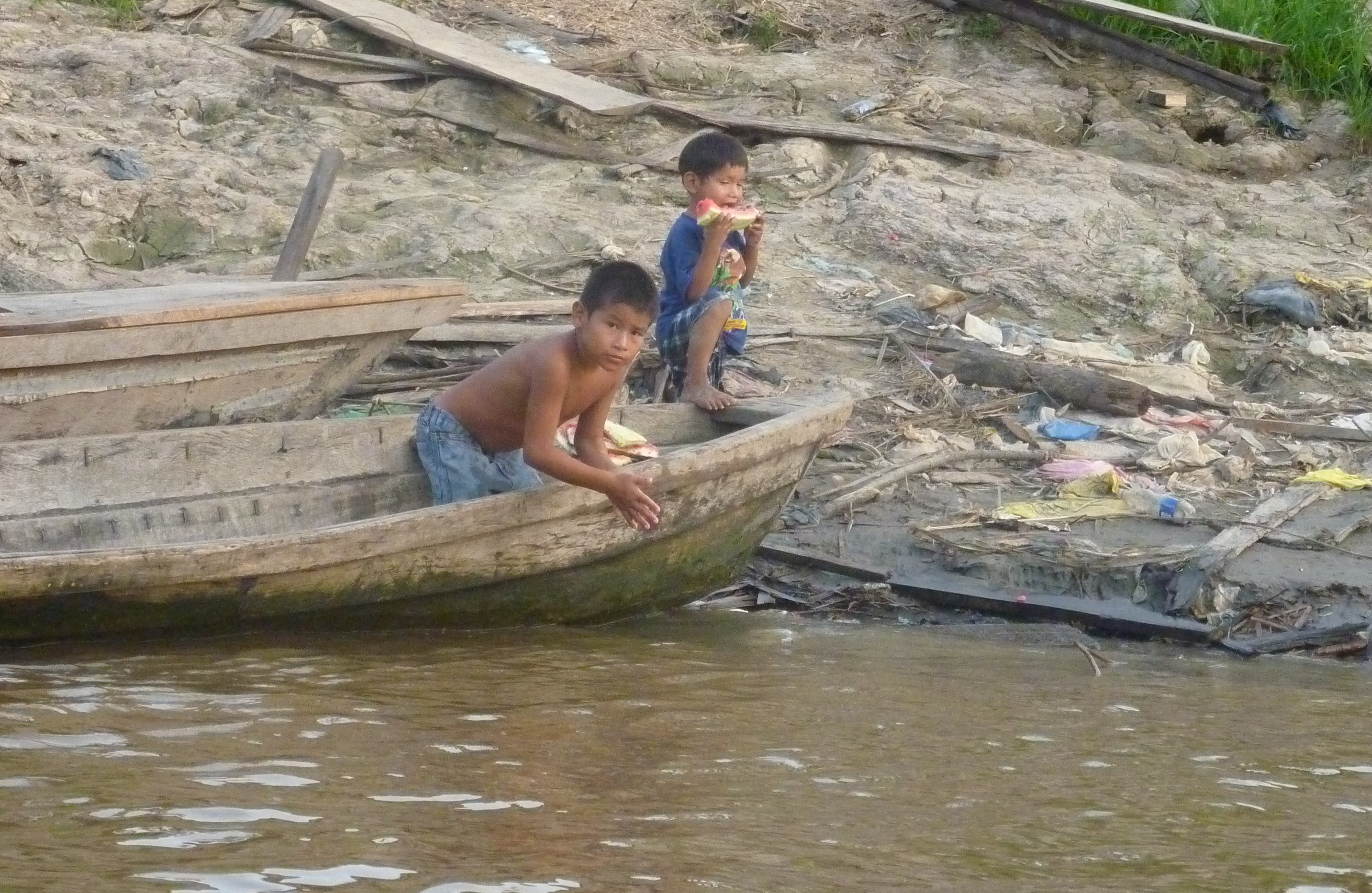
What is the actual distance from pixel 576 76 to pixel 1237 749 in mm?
6183

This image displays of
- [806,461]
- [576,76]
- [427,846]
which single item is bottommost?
[427,846]

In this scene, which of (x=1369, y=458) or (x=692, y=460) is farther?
(x=1369, y=458)

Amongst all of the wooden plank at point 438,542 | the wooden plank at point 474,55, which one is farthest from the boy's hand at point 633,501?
the wooden plank at point 474,55

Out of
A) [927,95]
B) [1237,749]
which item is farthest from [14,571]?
[927,95]

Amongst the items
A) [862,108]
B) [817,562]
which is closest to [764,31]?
[862,108]

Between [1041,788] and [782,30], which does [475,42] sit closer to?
[782,30]

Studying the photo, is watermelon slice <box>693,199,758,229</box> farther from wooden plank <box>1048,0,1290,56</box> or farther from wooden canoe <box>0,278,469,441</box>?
wooden plank <box>1048,0,1290,56</box>

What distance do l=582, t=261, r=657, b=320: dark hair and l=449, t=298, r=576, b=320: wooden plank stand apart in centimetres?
233

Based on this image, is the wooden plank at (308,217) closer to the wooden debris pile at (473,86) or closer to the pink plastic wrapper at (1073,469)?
the wooden debris pile at (473,86)

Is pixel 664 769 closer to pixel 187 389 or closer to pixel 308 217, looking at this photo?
pixel 187 389

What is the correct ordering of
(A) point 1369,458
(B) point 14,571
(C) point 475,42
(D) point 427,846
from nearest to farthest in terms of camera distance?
(D) point 427,846 → (B) point 14,571 → (A) point 1369,458 → (C) point 475,42

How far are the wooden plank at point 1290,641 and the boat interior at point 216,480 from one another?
178cm

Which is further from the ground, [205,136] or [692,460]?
[205,136]

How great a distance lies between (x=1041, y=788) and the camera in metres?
3.74
